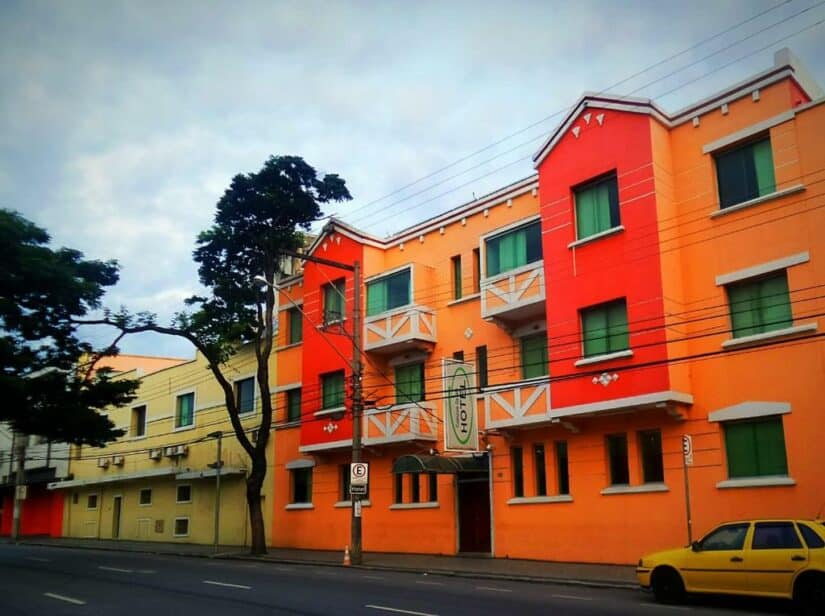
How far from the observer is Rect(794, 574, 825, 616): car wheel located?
12.4 metres

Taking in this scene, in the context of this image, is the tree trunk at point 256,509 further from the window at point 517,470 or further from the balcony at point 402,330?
the window at point 517,470

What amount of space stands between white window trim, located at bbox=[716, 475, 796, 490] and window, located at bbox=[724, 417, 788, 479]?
174 millimetres

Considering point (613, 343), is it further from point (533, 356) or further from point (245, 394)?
point (245, 394)

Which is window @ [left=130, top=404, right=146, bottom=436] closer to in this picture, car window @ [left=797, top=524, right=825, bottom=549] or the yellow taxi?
the yellow taxi

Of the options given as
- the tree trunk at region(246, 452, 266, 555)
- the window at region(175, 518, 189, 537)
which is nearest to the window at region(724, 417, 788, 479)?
the tree trunk at region(246, 452, 266, 555)

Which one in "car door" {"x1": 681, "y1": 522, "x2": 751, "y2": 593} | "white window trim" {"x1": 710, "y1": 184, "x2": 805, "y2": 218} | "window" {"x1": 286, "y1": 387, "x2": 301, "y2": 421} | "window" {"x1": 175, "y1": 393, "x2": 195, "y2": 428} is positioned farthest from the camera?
"window" {"x1": 175, "y1": 393, "x2": 195, "y2": 428}

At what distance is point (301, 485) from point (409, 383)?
733 centimetres

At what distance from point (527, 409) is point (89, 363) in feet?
54.3

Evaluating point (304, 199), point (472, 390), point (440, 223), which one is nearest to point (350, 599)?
point (472, 390)

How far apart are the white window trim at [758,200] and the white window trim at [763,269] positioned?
1464 millimetres

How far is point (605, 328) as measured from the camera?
22.1 metres

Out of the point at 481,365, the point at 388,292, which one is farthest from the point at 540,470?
the point at 388,292

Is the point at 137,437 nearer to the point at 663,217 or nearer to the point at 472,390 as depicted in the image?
the point at 472,390

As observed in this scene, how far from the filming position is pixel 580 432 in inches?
900
